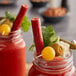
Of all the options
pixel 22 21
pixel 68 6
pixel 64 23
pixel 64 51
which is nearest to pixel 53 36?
pixel 64 51

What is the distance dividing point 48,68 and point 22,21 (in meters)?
0.26

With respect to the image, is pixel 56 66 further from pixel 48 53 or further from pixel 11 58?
pixel 11 58

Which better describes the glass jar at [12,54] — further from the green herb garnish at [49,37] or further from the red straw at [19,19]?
the green herb garnish at [49,37]

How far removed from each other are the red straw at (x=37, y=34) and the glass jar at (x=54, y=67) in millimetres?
37

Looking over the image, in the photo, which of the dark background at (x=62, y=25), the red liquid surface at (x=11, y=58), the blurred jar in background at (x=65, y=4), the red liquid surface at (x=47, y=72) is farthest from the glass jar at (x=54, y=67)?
the blurred jar in background at (x=65, y=4)

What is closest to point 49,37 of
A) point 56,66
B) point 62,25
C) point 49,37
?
point 49,37

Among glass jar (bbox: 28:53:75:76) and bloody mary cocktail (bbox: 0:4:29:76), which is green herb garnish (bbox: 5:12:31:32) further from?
glass jar (bbox: 28:53:75:76)

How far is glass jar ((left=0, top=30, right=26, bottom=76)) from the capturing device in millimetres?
956

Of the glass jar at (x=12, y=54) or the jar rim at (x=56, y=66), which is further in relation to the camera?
the glass jar at (x=12, y=54)

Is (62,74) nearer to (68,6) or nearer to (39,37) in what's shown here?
(39,37)

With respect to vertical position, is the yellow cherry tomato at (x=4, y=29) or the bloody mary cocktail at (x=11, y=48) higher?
the yellow cherry tomato at (x=4, y=29)

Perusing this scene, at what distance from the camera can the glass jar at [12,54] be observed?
3.14 ft

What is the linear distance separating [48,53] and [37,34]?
68 millimetres

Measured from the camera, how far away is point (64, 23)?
198 centimetres
